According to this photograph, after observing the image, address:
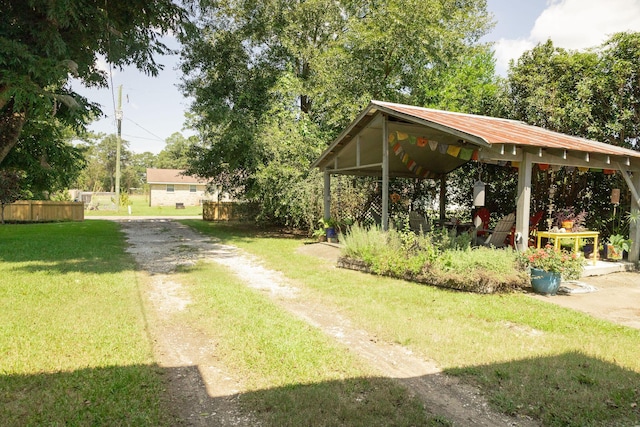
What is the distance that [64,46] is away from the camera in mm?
6773

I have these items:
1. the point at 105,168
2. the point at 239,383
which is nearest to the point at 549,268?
the point at 239,383

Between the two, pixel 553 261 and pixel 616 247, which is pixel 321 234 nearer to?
pixel 553 261

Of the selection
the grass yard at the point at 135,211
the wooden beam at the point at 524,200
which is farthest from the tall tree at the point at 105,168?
the wooden beam at the point at 524,200

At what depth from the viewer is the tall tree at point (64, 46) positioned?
6309 mm

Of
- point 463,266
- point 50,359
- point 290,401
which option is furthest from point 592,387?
point 50,359

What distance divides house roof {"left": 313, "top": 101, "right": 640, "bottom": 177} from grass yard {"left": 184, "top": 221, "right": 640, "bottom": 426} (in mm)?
2618

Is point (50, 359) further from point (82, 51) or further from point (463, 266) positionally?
point (82, 51)

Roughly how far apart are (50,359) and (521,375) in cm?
422

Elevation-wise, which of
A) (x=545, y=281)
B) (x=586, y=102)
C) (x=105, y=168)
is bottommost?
(x=545, y=281)

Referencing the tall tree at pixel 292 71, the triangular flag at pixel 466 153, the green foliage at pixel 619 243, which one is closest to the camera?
the triangular flag at pixel 466 153

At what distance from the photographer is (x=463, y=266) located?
6.37m

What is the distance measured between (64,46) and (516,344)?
26.8 ft

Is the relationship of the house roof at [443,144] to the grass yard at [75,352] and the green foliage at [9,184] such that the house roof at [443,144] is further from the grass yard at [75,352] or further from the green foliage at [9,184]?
the green foliage at [9,184]

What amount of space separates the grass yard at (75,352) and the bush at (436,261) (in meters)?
4.26
